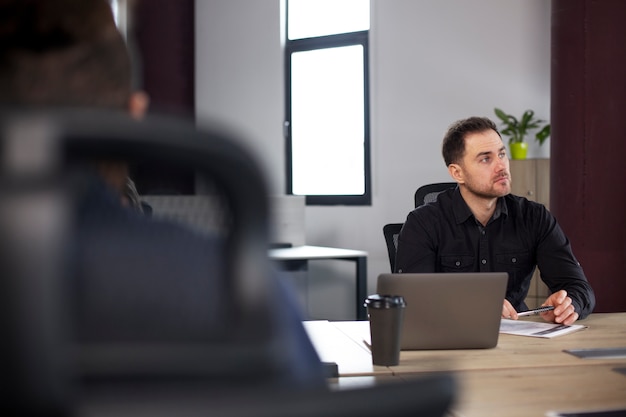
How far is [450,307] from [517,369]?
0.75 ft

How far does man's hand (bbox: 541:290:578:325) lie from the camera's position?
85.6 inches

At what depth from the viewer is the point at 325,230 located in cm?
604

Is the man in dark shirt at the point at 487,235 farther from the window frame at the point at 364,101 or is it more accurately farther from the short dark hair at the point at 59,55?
the window frame at the point at 364,101

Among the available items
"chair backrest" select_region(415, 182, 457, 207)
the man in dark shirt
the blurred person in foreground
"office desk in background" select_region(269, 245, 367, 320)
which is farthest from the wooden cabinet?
the blurred person in foreground

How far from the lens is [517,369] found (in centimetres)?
160

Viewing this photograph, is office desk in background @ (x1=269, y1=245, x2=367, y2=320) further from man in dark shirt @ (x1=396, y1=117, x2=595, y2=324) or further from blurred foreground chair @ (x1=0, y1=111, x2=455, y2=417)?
blurred foreground chair @ (x1=0, y1=111, x2=455, y2=417)

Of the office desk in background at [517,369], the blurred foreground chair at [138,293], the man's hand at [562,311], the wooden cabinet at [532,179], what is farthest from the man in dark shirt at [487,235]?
the blurred foreground chair at [138,293]

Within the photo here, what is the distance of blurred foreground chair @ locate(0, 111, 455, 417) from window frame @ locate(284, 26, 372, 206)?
5378 millimetres

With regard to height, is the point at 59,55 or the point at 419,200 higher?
the point at 59,55

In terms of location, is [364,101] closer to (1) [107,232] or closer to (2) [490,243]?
(2) [490,243]

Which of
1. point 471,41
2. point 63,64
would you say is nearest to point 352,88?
point 471,41

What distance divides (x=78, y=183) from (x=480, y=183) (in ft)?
8.46

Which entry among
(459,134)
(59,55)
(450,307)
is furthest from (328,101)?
(59,55)

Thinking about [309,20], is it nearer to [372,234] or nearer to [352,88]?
[352,88]
